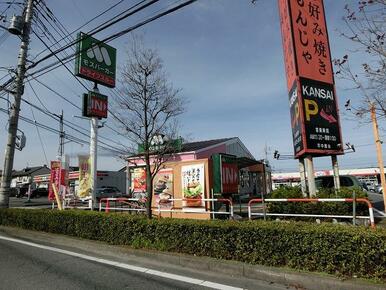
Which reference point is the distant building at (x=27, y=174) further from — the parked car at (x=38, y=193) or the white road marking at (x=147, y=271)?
the white road marking at (x=147, y=271)

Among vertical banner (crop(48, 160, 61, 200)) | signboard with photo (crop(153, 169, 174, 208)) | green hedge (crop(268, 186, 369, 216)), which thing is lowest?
green hedge (crop(268, 186, 369, 216))

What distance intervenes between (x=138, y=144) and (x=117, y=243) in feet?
11.7

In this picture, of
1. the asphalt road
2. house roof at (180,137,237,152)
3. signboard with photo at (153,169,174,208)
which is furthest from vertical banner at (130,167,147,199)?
the asphalt road

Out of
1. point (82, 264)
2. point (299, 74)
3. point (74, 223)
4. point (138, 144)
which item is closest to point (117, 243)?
point (82, 264)

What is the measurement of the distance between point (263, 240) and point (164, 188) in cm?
914

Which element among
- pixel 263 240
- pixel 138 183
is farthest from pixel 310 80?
pixel 138 183

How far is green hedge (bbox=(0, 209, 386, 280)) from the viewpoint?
4.96 metres

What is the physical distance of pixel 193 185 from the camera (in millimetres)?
13727

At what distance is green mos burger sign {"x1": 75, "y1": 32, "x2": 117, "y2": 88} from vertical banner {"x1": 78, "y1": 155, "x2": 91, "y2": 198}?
4.30m

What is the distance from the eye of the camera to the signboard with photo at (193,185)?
44.0 ft

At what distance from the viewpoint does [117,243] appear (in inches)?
326

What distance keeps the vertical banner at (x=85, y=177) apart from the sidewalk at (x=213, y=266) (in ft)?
25.2

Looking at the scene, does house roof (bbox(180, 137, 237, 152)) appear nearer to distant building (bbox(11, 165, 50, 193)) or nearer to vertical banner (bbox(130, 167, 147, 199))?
vertical banner (bbox(130, 167, 147, 199))

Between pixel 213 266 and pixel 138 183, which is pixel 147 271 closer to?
pixel 213 266
